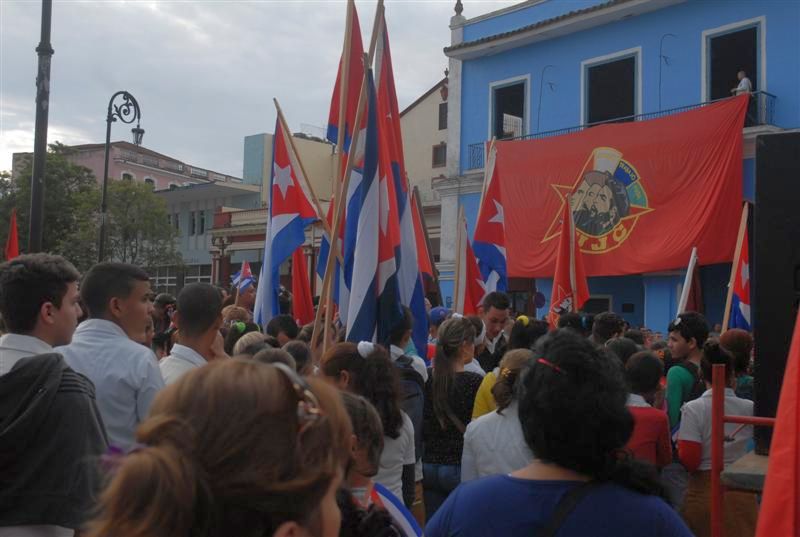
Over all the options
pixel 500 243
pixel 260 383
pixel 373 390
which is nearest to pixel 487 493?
pixel 260 383

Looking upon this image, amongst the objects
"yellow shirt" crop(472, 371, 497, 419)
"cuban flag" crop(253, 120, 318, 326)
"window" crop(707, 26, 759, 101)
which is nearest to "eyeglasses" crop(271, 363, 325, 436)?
"yellow shirt" crop(472, 371, 497, 419)

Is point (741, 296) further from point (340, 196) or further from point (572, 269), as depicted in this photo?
point (340, 196)

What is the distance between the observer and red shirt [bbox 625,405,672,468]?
3.98 metres

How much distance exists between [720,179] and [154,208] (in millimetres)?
21623

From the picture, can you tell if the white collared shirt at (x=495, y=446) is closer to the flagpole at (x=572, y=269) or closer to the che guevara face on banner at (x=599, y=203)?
the flagpole at (x=572, y=269)

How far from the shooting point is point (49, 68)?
8.34m

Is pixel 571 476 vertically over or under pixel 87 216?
under

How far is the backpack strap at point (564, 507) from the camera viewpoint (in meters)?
1.82

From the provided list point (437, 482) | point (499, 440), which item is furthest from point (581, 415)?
point (437, 482)

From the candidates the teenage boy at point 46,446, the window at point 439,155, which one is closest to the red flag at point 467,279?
the teenage boy at point 46,446

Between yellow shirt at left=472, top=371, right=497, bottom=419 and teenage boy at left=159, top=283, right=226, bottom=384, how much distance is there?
1.41 meters

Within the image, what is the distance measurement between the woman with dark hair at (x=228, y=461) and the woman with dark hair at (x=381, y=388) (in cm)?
225

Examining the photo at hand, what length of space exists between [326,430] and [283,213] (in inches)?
252

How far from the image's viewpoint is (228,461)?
3.87 feet
